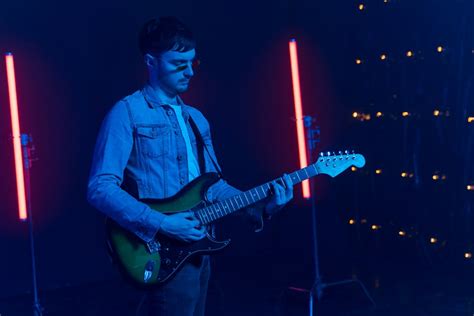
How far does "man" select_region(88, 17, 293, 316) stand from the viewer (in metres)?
2.30

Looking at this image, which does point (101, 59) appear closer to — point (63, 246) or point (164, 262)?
point (63, 246)

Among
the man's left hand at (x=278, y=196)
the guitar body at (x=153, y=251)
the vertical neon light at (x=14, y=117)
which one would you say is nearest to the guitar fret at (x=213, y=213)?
the guitar body at (x=153, y=251)

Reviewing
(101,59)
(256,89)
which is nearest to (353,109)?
(256,89)

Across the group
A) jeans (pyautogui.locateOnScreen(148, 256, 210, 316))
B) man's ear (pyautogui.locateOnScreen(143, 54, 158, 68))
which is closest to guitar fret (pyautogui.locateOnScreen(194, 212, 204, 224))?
jeans (pyautogui.locateOnScreen(148, 256, 210, 316))

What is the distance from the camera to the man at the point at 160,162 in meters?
2.30

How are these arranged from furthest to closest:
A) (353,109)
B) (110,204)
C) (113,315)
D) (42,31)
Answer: (353,109) < (42,31) < (113,315) < (110,204)

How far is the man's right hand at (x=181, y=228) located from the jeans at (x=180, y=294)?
0.08 meters

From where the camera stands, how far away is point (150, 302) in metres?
2.33

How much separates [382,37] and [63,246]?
3256mm

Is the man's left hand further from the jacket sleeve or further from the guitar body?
the jacket sleeve

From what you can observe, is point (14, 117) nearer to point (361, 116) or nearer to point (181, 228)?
point (181, 228)

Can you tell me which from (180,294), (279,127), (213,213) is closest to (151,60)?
(213,213)

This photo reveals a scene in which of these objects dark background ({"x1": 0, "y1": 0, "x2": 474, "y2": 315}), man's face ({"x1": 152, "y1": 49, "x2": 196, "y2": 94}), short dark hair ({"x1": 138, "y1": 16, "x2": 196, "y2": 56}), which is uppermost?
short dark hair ({"x1": 138, "y1": 16, "x2": 196, "y2": 56})

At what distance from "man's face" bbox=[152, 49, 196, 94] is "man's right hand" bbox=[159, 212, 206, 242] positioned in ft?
1.61
